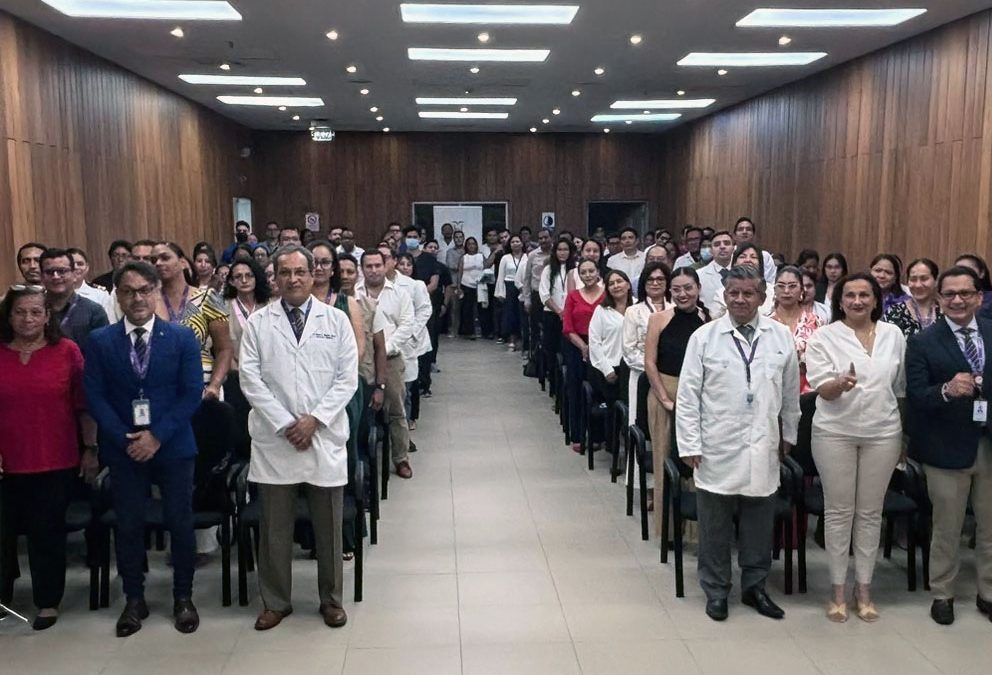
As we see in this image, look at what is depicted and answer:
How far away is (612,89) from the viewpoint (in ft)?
44.2

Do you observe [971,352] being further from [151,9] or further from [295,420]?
[151,9]

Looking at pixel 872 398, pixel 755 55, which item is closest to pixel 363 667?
pixel 872 398

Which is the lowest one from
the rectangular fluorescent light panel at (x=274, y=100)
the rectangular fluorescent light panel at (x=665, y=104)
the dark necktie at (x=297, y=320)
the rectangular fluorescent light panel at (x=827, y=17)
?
the dark necktie at (x=297, y=320)

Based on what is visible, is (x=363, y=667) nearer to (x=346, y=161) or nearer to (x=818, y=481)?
(x=818, y=481)

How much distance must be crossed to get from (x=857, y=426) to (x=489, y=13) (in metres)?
6.07

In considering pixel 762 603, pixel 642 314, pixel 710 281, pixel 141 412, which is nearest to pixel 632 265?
pixel 710 281

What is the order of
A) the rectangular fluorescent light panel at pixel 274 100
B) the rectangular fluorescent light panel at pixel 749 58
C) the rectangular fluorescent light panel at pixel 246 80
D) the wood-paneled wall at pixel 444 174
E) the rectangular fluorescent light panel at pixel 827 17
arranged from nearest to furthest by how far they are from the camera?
the rectangular fluorescent light panel at pixel 827 17 → the rectangular fluorescent light panel at pixel 749 58 → the rectangular fluorescent light panel at pixel 246 80 → the rectangular fluorescent light panel at pixel 274 100 → the wood-paneled wall at pixel 444 174

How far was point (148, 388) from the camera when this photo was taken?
408 centimetres

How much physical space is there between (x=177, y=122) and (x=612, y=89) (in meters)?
6.78

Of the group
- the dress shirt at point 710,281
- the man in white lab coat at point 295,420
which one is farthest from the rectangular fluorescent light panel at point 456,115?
the man in white lab coat at point 295,420

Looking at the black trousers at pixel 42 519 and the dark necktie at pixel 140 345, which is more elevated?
the dark necktie at pixel 140 345

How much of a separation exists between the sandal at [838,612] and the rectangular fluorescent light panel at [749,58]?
800cm

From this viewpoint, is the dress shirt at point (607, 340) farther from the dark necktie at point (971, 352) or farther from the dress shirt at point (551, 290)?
the dark necktie at point (971, 352)

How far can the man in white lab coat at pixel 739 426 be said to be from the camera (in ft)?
13.6
